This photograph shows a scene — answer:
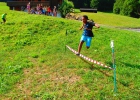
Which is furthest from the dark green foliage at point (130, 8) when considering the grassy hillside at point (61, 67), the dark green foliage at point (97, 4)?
the grassy hillside at point (61, 67)

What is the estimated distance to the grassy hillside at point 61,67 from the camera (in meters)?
10.8

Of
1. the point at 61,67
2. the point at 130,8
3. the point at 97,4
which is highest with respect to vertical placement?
the point at 97,4

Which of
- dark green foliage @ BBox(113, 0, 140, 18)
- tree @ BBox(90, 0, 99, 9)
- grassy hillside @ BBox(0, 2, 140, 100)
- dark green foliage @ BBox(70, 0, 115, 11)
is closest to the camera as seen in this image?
grassy hillside @ BBox(0, 2, 140, 100)

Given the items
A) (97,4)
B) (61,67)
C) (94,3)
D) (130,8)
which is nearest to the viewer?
(61,67)

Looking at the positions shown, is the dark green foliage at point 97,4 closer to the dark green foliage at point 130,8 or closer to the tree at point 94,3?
the tree at point 94,3

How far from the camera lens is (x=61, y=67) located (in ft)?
42.4

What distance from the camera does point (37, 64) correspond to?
13.5m

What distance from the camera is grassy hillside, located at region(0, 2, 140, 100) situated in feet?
35.4

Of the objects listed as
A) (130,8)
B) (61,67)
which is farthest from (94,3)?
(61,67)

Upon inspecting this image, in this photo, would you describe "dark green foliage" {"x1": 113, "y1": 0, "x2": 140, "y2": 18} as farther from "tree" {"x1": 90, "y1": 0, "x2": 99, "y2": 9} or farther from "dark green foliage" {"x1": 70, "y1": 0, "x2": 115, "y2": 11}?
"dark green foliage" {"x1": 70, "y1": 0, "x2": 115, "y2": 11}

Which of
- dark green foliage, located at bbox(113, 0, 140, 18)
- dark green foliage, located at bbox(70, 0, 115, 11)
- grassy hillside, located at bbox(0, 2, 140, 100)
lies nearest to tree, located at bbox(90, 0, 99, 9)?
dark green foliage, located at bbox(70, 0, 115, 11)

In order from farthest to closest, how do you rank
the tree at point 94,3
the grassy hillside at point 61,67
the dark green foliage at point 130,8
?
the tree at point 94,3
the dark green foliage at point 130,8
the grassy hillside at point 61,67

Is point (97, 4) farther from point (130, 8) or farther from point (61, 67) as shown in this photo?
point (61, 67)

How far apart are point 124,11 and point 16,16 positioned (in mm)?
46714
